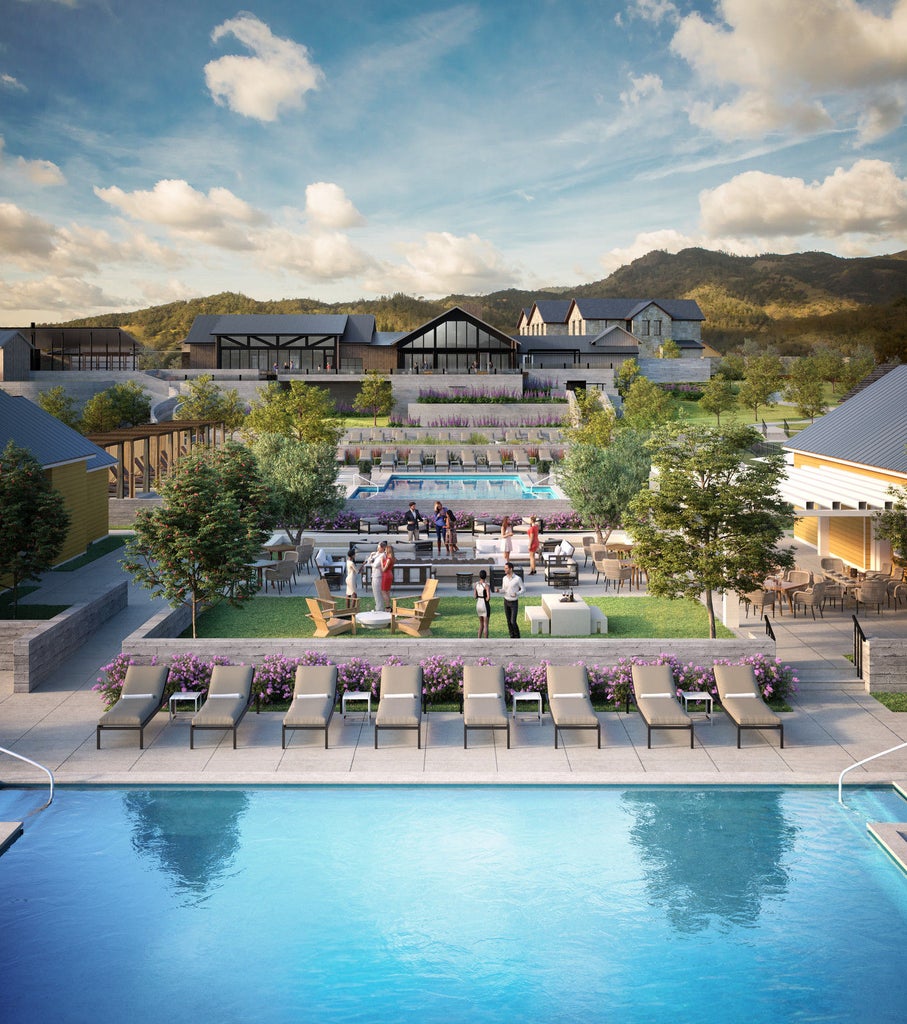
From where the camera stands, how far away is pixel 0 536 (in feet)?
55.2

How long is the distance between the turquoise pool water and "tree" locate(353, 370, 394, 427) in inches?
786

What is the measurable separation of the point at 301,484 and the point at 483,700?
1242cm

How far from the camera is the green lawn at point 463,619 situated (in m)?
17.1

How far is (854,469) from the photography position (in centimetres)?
2247

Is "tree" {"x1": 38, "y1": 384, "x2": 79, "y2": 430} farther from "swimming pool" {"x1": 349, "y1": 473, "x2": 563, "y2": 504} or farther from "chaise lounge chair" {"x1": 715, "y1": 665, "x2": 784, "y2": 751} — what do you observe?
"chaise lounge chair" {"x1": 715, "y1": 665, "x2": 784, "y2": 751}

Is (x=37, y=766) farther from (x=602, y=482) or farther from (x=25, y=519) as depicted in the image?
(x=602, y=482)

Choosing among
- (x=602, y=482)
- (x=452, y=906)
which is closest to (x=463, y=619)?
(x=602, y=482)

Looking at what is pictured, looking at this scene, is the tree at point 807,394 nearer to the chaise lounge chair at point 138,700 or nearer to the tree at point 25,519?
the tree at point 25,519

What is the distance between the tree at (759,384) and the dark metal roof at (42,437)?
4974 cm

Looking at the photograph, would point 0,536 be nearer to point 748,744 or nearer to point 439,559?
point 439,559

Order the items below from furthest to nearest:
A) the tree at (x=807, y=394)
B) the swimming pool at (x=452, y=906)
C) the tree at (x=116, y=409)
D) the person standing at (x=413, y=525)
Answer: the tree at (x=807, y=394)
the tree at (x=116, y=409)
the person standing at (x=413, y=525)
the swimming pool at (x=452, y=906)

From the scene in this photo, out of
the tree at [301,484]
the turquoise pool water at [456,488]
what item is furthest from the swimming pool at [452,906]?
the turquoise pool water at [456,488]

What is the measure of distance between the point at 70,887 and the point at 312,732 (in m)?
4.29

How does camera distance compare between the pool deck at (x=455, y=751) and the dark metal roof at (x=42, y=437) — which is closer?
the pool deck at (x=455, y=751)
